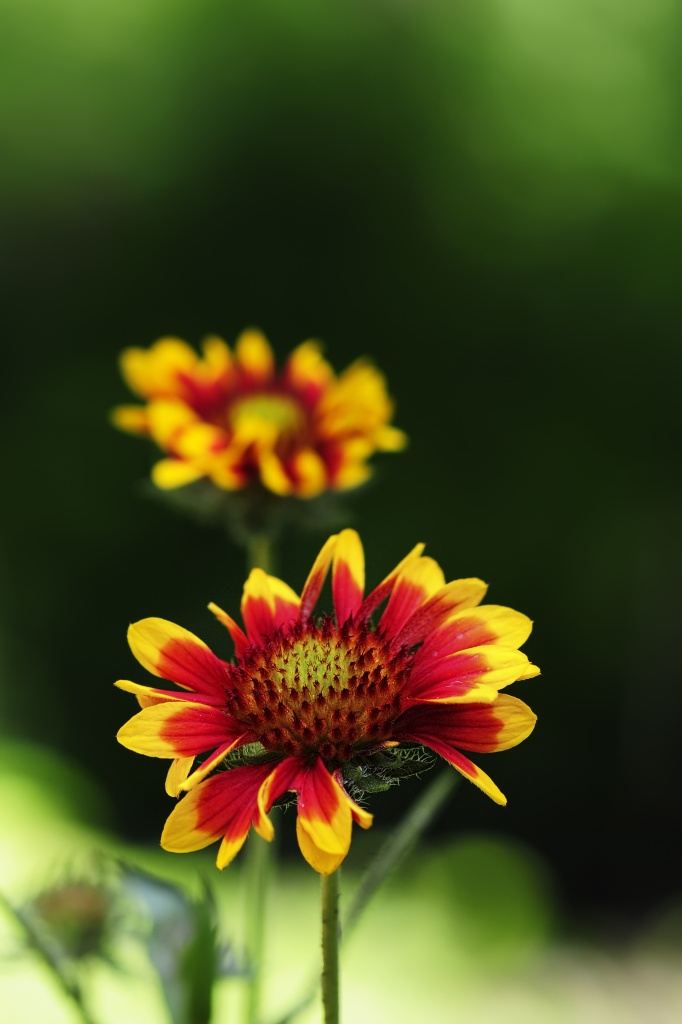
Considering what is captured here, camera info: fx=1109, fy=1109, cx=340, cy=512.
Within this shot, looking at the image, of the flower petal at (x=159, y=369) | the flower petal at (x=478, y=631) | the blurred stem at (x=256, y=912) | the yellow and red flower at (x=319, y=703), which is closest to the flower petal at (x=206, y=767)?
the yellow and red flower at (x=319, y=703)

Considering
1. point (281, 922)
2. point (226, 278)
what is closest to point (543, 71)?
point (226, 278)

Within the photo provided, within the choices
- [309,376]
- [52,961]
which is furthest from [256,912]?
[309,376]

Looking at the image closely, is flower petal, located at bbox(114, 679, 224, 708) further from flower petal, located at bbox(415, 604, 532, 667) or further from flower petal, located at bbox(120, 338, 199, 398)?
flower petal, located at bbox(120, 338, 199, 398)

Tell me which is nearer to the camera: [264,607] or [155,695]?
[155,695]

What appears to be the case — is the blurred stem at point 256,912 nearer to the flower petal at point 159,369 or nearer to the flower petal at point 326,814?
the flower petal at point 326,814

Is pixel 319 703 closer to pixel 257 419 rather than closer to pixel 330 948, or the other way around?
pixel 330 948

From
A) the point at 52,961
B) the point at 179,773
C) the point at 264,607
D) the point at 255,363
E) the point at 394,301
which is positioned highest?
the point at 394,301

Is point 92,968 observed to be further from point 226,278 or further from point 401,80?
point 401,80
